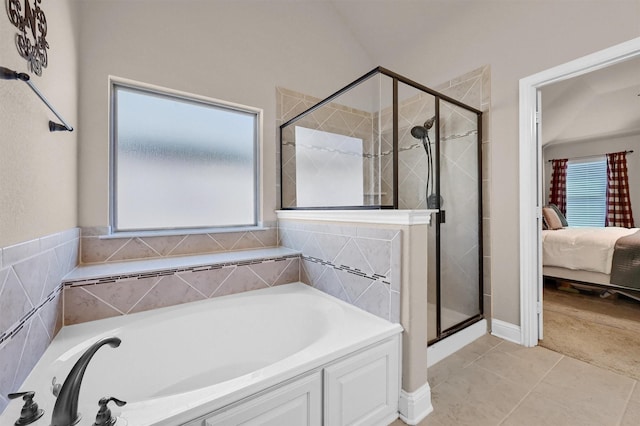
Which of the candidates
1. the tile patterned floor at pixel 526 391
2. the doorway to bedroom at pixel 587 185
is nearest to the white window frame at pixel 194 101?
the tile patterned floor at pixel 526 391

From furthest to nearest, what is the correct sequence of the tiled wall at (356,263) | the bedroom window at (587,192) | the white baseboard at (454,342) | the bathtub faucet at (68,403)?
1. the bedroom window at (587,192)
2. the white baseboard at (454,342)
3. the tiled wall at (356,263)
4. the bathtub faucet at (68,403)

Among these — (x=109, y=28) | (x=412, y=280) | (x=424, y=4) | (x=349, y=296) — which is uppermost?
(x=424, y=4)

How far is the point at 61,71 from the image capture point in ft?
4.56

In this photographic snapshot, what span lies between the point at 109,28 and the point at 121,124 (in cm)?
62

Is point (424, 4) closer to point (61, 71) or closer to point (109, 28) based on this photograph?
point (109, 28)

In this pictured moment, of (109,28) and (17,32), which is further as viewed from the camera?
(109,28)

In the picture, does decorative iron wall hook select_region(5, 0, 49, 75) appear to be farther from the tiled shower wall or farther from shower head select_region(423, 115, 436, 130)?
shower head select_region(423, 115, 436, 130)

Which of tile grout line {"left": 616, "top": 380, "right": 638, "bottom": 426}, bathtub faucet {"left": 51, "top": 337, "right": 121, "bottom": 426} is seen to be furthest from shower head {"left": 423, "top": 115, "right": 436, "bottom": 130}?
bathtub faucet {"left": 51, "top": 337, "right": 121, "bottom": 426}

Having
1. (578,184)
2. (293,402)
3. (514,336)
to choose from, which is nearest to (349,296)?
(293,402)

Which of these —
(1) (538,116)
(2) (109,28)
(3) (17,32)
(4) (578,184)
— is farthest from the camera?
(4) (578,184)

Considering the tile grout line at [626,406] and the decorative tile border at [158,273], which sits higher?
the decorative tile border at [158,273]

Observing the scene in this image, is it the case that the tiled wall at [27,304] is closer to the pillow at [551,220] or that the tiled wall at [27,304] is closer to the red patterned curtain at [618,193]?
the pillow at [551,220]

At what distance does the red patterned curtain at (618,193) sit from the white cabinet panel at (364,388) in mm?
5928

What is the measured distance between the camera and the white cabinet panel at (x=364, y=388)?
1.12 metres
